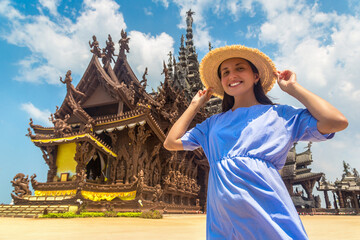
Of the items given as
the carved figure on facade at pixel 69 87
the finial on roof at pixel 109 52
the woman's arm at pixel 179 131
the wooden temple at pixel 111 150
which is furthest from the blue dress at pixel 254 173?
the finial on roof at pixel 109 52

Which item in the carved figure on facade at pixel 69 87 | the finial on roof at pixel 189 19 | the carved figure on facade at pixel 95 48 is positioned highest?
the finial on roof at pixel 189 19

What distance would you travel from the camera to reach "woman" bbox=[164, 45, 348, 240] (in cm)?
104

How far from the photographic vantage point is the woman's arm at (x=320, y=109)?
1.08m

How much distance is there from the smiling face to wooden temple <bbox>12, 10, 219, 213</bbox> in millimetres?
8087

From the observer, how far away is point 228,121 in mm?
1437

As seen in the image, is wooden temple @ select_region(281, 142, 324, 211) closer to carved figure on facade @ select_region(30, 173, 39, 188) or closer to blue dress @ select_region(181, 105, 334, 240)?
carved figure on facade @ select_region(30, 173, 39, 188)

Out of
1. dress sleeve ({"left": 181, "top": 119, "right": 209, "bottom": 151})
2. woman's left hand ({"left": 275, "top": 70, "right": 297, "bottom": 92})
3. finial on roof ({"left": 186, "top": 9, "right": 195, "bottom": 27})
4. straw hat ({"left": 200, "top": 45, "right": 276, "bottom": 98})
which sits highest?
finial on roof ({"left": 186, "top": 9, "right": 195, "bottom": 27})

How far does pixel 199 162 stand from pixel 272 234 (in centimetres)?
1559

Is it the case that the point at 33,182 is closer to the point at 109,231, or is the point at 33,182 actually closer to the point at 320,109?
the point at 109,231

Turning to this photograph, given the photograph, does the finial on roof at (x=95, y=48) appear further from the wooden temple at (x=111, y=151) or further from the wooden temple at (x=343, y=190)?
the wooden temple at (x=343, y=190)

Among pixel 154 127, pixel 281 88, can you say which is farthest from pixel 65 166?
pixel 281 88

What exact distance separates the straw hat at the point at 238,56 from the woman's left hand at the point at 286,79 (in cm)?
20

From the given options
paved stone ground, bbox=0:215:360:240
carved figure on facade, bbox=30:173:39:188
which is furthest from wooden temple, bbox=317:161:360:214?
carved figure on facade, bbox=30:173:39:188

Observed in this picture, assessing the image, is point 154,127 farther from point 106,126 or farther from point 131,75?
point 131,75
